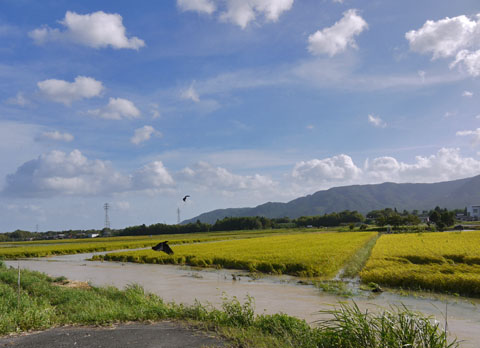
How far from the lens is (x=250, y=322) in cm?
889

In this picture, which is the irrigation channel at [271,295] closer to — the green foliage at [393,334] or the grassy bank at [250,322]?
the grassy bank at [250,322]

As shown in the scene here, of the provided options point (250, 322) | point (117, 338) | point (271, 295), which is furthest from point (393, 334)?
point (271, 295)

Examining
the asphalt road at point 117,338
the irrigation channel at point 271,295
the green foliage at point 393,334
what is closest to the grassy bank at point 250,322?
the green foliage at point 393,334

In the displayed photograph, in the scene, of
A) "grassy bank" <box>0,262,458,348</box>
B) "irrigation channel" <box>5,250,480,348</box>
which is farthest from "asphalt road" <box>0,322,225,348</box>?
"irrigation channel" <box>5,250,480,348</box>

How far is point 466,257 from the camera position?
21219mm

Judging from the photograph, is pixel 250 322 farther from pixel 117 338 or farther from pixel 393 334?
pixel 393 334

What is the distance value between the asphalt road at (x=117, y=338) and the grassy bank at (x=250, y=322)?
546mm

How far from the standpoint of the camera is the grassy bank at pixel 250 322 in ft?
17.9

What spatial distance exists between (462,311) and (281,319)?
7.33 m

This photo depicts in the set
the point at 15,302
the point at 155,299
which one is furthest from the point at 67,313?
the point at 155,299

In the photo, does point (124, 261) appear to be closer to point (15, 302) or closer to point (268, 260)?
point (268, 260)

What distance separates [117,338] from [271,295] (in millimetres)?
8625

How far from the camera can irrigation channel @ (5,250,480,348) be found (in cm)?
1126

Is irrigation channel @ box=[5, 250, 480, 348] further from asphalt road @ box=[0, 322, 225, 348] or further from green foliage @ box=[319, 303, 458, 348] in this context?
asphalt road @ box=[0, 322, 225, 348]
